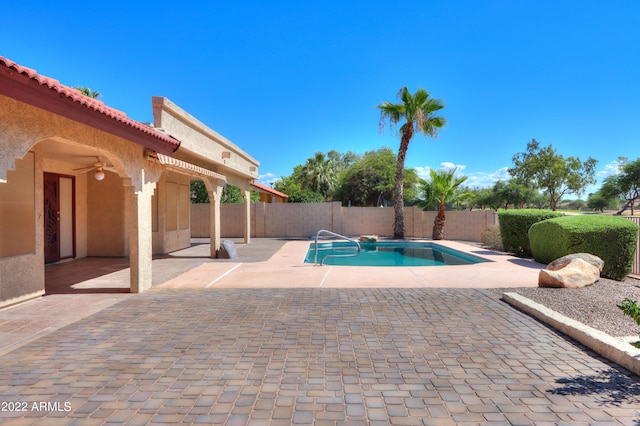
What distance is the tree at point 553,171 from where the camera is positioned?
4053cm

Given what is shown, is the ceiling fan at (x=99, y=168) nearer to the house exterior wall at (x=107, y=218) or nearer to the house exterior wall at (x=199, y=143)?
the house exterior wall at (x=107, y=218)

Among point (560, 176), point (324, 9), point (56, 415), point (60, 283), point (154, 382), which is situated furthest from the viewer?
point (560, 176)

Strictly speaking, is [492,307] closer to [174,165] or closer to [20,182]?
[174,165]

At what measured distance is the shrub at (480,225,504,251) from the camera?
1468 cm

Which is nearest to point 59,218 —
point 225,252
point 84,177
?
point 84,177

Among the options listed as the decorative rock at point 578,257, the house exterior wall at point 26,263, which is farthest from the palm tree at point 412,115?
the house exterior wall at point 26,263

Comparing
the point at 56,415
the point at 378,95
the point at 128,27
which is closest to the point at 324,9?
the point at 378,95

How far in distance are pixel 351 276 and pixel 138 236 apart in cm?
488

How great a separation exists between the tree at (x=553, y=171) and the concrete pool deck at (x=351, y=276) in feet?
119

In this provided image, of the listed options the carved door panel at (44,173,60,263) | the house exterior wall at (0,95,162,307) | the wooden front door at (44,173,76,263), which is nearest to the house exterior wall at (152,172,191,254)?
the house exterior wall at (0,95,162,307)

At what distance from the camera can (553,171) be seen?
133 feet

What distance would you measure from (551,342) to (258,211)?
1767 centimetres

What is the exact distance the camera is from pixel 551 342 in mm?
4453

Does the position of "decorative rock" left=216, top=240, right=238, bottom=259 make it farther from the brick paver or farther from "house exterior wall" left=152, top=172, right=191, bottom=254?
the brick paver
